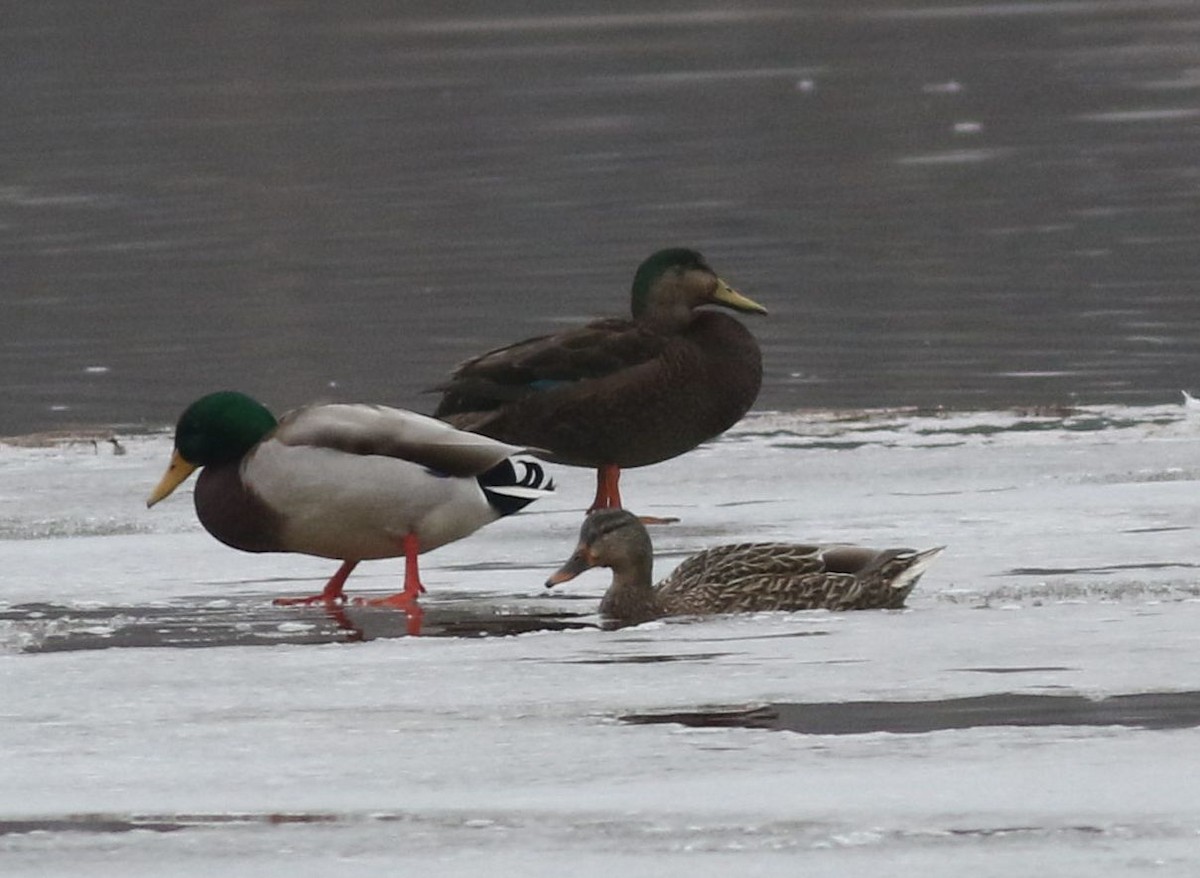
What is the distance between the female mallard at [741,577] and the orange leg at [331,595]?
2.55 feet

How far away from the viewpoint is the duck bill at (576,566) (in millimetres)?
7082

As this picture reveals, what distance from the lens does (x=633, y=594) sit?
7070mm

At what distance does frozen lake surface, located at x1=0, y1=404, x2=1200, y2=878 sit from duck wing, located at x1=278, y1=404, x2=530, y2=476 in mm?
365

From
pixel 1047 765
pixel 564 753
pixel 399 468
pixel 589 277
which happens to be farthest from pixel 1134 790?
pixel 589 277

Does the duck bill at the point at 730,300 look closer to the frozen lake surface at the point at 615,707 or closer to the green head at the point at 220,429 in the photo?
the frozen lake surface at the point at 615,707

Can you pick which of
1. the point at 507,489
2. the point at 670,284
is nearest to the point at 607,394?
the point at 670,284

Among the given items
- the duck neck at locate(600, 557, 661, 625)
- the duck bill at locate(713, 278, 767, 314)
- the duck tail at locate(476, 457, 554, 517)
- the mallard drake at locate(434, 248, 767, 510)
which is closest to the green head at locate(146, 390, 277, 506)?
the duck tail at locate(476, 457, 554, 517)

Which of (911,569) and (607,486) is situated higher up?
(911,569)

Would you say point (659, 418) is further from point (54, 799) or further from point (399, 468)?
point (54, 799)

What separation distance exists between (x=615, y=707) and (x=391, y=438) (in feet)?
6.21

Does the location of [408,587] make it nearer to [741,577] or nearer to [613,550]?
[613,550]

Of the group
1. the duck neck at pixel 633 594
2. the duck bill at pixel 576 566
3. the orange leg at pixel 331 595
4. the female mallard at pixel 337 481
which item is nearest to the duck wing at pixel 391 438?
the female mallard at pixel 337 481

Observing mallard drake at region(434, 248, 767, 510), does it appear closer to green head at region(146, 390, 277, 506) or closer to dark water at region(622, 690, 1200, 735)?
green head at region(146, 390, 277, 506)

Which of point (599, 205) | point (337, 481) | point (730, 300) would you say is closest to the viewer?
point (337, 481)
